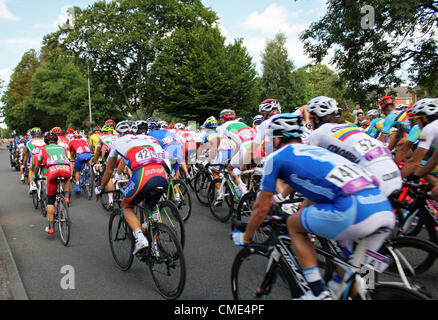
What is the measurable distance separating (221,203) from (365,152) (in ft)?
13.3

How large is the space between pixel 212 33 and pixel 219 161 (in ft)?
86.5

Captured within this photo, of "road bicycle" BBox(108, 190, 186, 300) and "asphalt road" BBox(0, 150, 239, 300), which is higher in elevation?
"road bicycle" BBox(108, 190, 186, 300)

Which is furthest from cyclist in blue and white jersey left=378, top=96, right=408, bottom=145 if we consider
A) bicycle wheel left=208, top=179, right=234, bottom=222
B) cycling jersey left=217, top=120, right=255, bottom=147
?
bicycle wheel left=208, top=179, right=234, bottom=222

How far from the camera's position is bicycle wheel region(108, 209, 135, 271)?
4.79 metres

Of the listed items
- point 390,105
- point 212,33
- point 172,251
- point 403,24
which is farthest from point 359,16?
point 212,33

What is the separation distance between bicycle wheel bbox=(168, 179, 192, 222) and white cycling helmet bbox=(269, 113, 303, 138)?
4598mm

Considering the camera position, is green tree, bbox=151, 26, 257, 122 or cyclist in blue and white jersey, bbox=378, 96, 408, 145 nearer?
cyclist in blue and white jersey, bbox=378, 96, 408, 145

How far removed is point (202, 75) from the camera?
29859 mm

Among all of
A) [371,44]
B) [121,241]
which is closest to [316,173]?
[121,241]

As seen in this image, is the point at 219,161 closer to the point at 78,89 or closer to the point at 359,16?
the point at 359,16

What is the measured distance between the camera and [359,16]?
13672 mm

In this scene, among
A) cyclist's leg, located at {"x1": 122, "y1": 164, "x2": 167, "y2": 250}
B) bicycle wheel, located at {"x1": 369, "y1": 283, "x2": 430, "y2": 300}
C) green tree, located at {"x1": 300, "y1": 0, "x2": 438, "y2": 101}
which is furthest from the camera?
green tree, located at {"x1": 300, "y1": 0, "x2": 438, "y2": 101}

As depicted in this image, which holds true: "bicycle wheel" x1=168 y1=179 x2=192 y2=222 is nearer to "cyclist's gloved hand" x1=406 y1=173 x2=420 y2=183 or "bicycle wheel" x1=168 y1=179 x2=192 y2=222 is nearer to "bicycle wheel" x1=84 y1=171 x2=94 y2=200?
"bicycle wheel" x1=84 y1=171 x2=94 y2=200
